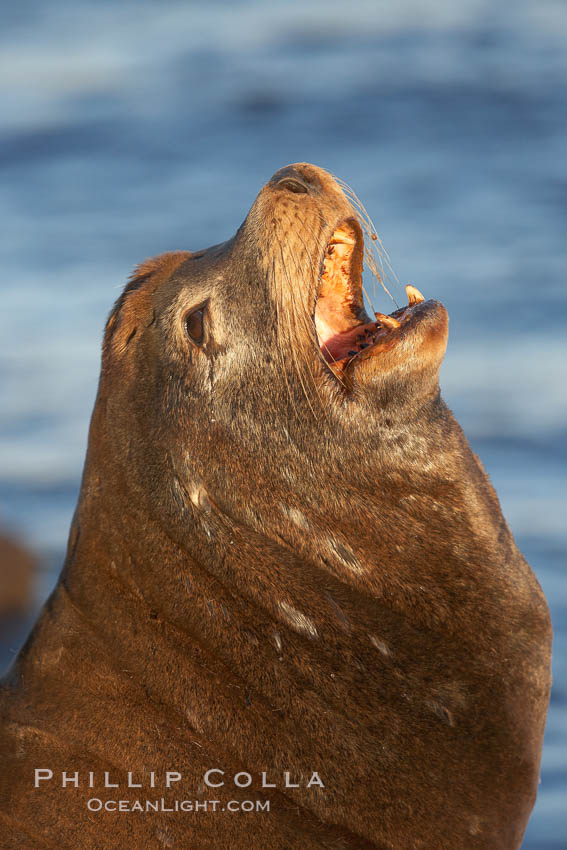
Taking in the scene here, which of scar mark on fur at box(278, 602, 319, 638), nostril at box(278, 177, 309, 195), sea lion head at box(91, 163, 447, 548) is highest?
nostril at box(278, 177, 309, 195)

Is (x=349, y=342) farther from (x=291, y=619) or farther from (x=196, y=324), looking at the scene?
(x=291, y=619)

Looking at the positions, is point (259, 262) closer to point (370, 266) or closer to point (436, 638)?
point (370, 266)

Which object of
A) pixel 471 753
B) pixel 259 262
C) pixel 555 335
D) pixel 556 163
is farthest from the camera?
pixel 556 163

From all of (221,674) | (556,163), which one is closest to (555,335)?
(556,163)

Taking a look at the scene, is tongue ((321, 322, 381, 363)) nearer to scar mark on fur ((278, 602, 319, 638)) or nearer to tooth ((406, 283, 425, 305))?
tooth ((406, 283, 425, 305))

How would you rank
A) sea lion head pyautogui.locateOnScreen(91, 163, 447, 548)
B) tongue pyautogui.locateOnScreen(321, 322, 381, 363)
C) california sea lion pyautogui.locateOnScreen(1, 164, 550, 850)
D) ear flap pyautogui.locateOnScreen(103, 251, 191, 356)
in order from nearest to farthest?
california sea lion pyautogui.locateOnScreen(1, 164, 550, 850), sea lion head pyautogui.locateOnScreen(91, 163, 447, 548), tongue pyautogui.locateOnScreen(321, 322, 381, 363), ear flap pyautogui.locateOnScreen(103, 251, 191, 356)

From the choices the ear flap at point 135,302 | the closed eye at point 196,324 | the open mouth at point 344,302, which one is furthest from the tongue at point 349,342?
the ear flap at point 135,302

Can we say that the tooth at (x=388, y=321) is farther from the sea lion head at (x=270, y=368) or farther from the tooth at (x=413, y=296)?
the tooth at (x=413, y=296)

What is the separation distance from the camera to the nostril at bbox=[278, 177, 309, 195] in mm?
4812

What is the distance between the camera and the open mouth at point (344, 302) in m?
4.81

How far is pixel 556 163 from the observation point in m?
17.1

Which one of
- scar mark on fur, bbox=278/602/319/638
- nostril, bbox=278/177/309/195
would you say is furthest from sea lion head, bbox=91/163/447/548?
scar mark on fur, bbox=278/602/319/638

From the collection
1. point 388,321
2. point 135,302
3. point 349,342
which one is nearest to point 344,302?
point 349,342

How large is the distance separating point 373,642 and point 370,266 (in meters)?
1.34
